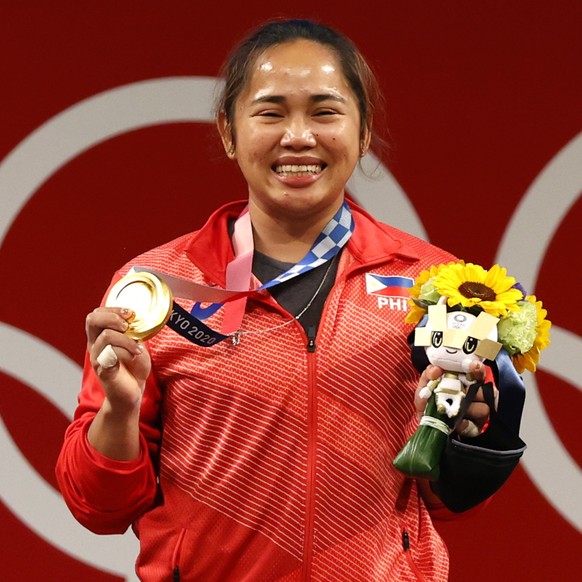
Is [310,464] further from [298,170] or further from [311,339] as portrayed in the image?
[298,170]

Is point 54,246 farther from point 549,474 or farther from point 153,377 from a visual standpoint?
point 549,474

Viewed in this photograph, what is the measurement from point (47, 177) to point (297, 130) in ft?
4.14

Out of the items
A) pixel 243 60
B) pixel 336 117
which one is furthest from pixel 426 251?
pixel 243 60

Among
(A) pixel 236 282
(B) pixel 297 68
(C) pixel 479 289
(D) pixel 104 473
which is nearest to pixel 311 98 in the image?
(B) pixel 297 68

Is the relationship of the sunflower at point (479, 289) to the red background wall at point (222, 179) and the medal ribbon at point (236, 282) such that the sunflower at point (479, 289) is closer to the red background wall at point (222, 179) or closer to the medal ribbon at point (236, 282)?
the medal ribbon at point (236, 282)

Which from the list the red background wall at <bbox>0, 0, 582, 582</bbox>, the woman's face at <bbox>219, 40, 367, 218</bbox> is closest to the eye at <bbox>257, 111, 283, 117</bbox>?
the woman's face at <bbox>219, 40, 367, 218</bbox>

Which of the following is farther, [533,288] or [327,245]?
[533,288]

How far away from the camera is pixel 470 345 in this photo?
1756 millimetres

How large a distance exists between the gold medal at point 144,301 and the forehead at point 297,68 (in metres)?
0.41

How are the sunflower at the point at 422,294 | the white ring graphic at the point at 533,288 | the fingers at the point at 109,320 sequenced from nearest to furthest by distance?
the fingers at the point at 109,320 < the sunflower at the point at 422,294 < the white ring graphic at the point at 533,288

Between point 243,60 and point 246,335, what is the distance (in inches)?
19.3

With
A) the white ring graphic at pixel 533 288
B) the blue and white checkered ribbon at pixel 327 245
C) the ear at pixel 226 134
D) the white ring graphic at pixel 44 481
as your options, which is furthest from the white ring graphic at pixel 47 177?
the blue and white checkered ribbon at pixel 327 245

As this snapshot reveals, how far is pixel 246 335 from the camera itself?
1956 millimetres

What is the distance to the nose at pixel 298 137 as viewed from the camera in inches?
76.6
